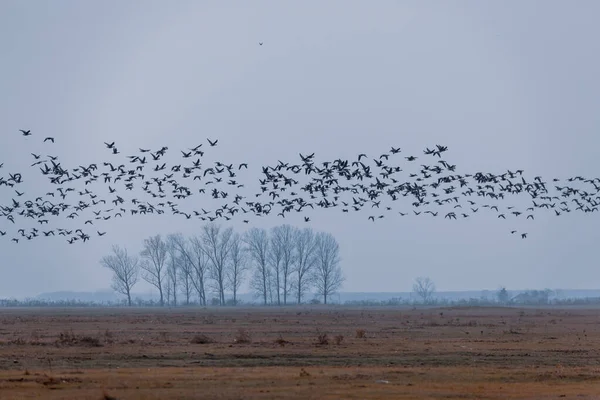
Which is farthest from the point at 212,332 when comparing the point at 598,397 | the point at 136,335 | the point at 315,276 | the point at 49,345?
the point at 315,276

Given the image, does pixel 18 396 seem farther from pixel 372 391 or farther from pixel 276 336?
pixel 276 336

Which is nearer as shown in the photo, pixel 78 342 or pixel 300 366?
pixel 300 366

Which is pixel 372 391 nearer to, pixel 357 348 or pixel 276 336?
pixel 357 348

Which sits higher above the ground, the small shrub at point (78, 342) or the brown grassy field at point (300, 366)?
the small shrub at point (78, 342)

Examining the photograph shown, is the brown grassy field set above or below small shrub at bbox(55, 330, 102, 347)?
below

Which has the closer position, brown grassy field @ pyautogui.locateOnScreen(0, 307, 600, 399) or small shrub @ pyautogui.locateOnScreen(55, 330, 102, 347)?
brown grassy field @ pyautogui.locateOnScreen(0, 307, 600, 399)

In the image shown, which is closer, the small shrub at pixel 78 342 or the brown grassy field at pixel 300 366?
the brown grassy field at pixel 300 366

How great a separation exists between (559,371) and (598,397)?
27.1 feet

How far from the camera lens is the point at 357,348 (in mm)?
53750

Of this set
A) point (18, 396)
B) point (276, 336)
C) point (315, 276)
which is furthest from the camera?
point (315, 276)

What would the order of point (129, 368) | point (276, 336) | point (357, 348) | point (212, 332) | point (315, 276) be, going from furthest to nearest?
1. point (315, 276)
2. point (212, 332)
3. point (276, 336)
4. point (357, 348)
5. point (129, 368)

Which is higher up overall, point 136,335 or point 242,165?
point 242,165

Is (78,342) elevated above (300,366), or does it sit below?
above

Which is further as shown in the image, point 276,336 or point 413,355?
point 276,336
